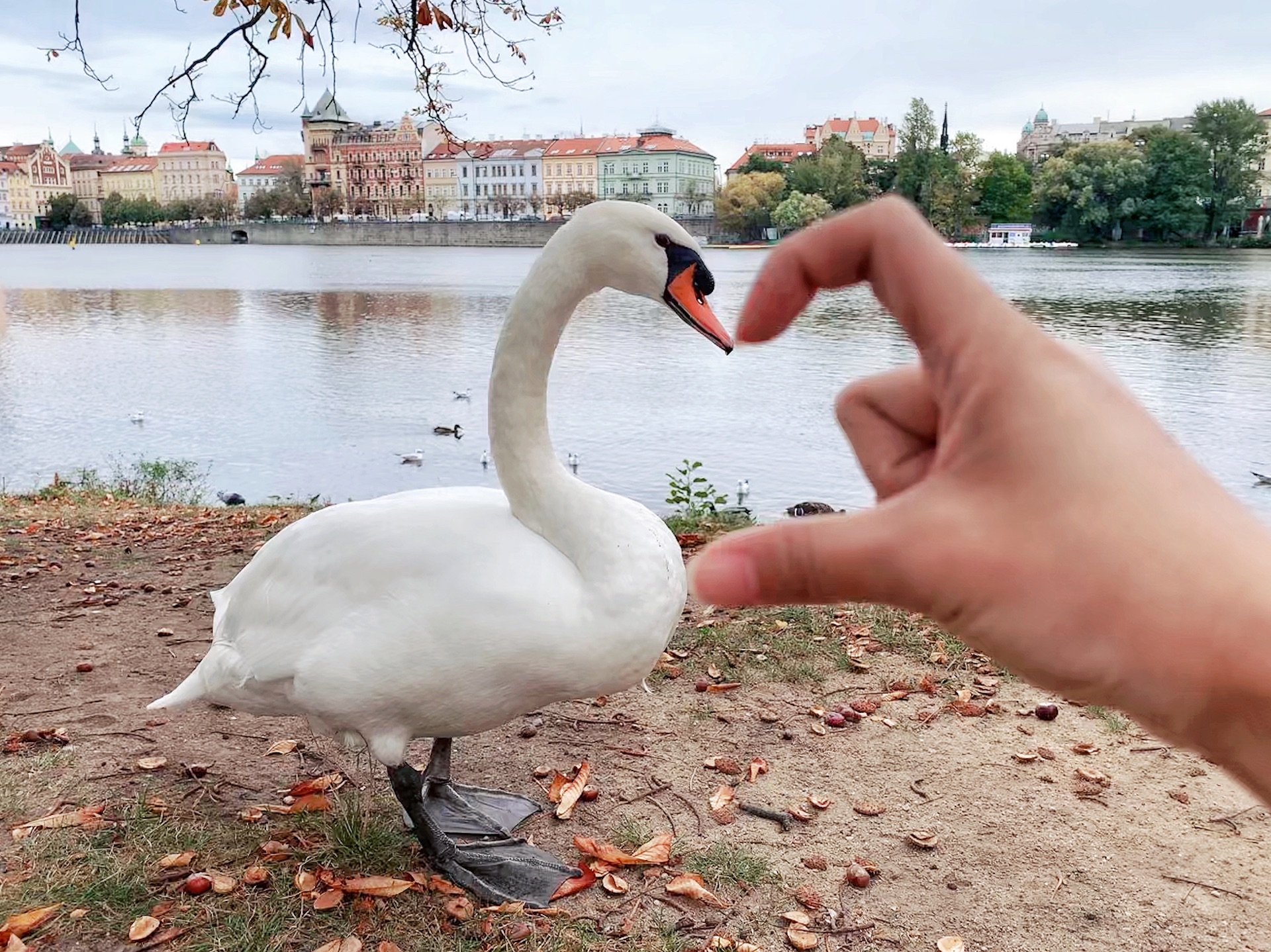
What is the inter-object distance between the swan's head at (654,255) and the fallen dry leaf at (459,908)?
1.77 meters

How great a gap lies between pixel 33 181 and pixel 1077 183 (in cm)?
13368

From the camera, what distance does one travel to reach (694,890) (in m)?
2.93

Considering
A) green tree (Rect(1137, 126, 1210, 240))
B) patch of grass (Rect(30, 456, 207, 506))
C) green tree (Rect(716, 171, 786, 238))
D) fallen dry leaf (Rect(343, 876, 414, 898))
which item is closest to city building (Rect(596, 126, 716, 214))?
green tree (Rect(716, 171, 786, 238))

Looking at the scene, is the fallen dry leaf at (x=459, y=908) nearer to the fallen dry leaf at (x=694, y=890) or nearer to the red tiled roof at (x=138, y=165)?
the fallen dry leaf at (x=694, y=890)

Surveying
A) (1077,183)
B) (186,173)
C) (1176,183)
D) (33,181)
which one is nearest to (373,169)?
(186,173)

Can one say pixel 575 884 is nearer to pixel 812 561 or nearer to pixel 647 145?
pixel 812 561

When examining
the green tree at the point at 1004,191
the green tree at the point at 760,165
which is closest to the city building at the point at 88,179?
the green tree at the point at 760,165

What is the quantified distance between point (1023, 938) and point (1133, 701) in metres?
2.34

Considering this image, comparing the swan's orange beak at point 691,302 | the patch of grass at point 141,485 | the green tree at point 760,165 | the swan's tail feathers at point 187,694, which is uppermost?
the green tree at point 760,165

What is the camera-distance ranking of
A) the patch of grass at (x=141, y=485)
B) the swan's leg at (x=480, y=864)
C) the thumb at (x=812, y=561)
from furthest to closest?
the patch of grass at (x=141, y=485) < the swan's leg at (x=480, y=864) < the thumb at (x=812, y=561)

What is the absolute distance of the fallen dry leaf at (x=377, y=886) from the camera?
290cm

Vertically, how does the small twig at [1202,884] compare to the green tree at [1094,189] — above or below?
below

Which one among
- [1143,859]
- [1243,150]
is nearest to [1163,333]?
[1143,859]

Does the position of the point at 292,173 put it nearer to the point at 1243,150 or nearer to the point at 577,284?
the point at 1243,150
